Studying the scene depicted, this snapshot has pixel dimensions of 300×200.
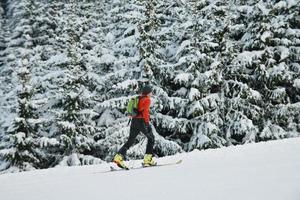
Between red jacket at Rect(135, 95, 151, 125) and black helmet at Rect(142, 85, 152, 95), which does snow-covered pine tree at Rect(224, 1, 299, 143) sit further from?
black helmet at Rect(142, 85, 152, 95)

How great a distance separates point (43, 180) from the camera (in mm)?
11523

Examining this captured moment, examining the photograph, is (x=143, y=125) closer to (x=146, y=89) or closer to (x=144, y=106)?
(x=144, y=106)

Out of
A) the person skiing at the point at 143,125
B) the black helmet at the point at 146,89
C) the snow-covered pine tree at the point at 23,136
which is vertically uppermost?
the black helmet at the point at 146,89

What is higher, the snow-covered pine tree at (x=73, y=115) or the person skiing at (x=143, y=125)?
the person skiing at (x=143, y=125)

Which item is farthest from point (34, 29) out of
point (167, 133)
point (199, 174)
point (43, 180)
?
point (199, 174)

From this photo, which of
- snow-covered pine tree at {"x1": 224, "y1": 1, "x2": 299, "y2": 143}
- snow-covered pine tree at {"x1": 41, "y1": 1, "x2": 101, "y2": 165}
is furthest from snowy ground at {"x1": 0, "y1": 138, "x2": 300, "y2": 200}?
snow-covered pine tree at {"x1": 41, "y1": 1, "x2": 101, "y2": 165}

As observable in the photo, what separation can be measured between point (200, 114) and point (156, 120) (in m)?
2.45

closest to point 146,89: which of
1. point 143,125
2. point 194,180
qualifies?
point 143,125

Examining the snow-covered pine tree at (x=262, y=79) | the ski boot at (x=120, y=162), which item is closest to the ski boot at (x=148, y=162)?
the ski boot at (x=120, y=162)

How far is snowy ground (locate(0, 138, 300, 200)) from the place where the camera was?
23.9 feet

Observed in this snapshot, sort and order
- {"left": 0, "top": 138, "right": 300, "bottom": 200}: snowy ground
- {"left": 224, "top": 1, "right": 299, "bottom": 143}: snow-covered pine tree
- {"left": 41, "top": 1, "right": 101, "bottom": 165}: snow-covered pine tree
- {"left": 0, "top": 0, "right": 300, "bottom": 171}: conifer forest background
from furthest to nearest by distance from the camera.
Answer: {"left": 41, "top": 1, "right": 101, "bottom": 165}: snow-covered pine tree < {"left": 0, "top": 0, "right": 300, "bottom": 171}: conifer forest background < {"left": 224, "top": 1, "right": 299, "bottom": 143}: snow-covered pine tree < {"left": 0, "top": 138, "right": 300, "bottom": 200}: snowy ground

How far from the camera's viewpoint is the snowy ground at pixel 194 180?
7281 mm

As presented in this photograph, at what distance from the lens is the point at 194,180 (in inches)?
343

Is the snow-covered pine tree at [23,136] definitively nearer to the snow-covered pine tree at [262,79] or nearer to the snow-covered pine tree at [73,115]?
the snow-covered pine tree at [73,115]
